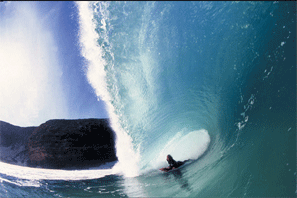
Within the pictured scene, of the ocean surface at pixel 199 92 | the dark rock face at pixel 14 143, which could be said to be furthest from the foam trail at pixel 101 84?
the dark rock face at pixel 14 143

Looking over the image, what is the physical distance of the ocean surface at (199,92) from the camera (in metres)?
4.70

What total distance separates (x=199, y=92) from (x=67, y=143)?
A: 9.55m

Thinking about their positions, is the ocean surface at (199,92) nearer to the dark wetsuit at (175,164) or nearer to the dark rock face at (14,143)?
the dark wetsuit at (175,164)

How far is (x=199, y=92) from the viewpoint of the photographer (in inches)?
237

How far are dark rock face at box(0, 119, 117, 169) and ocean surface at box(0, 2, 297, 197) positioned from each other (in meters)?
3.02

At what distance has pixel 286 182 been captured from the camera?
444cm

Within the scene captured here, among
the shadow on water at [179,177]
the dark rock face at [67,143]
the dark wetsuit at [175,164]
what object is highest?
the dark rock face at [67,143]

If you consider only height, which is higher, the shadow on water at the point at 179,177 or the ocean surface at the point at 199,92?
the ocean surface at the point at 199,92

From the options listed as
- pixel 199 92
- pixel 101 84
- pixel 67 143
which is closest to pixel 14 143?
pixel 67 143

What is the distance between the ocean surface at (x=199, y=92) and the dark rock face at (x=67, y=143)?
3023 millimetres

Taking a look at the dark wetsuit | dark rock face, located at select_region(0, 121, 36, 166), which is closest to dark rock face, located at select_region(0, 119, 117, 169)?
dark rock face, located at select_region(0, 121, 36, 166)

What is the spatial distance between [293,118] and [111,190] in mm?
6960

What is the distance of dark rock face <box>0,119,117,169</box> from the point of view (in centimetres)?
1020

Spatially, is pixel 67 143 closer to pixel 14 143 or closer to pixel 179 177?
pixel 14 143
